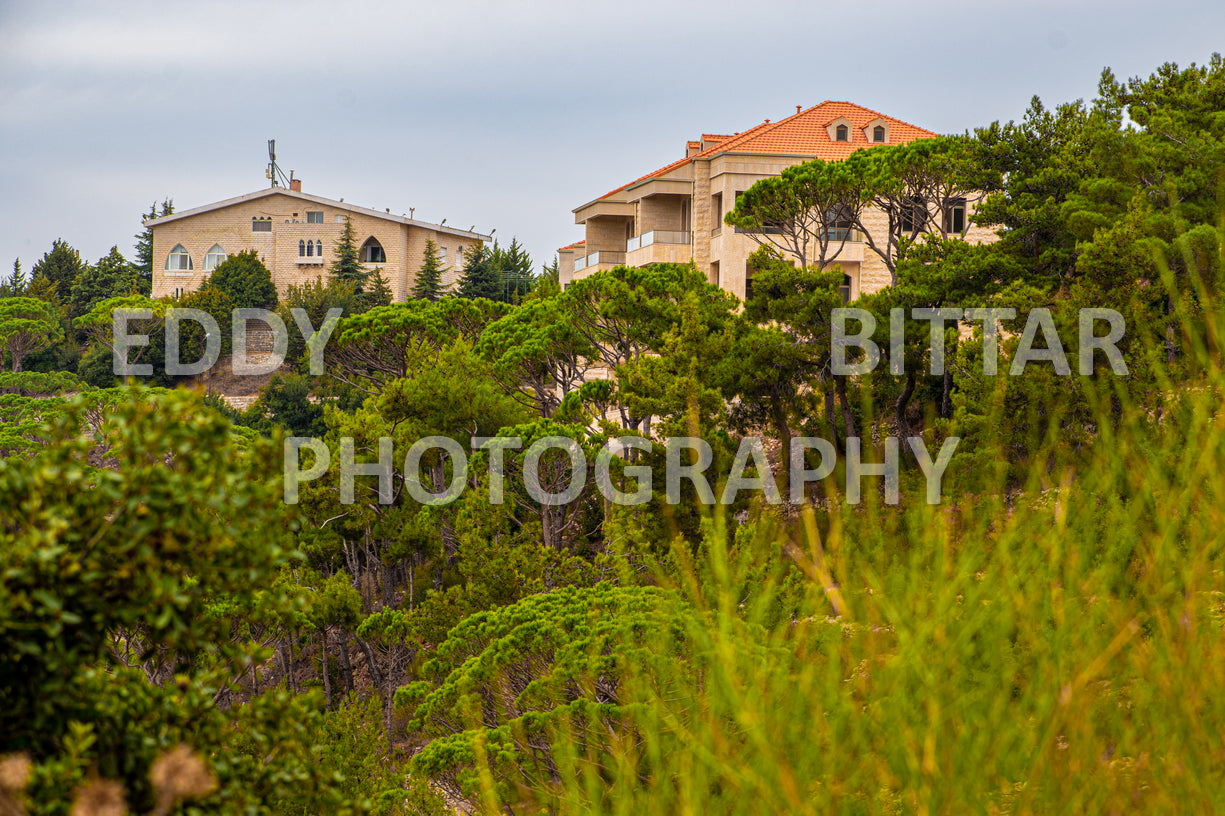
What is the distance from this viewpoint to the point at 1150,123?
19.1 m

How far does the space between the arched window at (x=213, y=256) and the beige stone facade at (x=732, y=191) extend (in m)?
22.9

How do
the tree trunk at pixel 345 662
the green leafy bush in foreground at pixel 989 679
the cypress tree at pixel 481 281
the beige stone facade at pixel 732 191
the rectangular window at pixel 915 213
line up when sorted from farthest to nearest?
the cypress tree at pixel 481 281, the beige stone facade at pixel 732 191, the rectangular window at pixel 915 213, the tree trunk at pixel 345 662, the green leafy bush in foreground at pixel 989 679

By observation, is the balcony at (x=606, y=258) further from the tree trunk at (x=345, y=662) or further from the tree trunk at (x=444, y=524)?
the tree trunk at (x=345, y=662)

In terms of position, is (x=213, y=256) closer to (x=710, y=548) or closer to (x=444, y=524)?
(x=444, y=524)

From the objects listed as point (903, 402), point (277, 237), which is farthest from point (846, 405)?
point (277, 237)

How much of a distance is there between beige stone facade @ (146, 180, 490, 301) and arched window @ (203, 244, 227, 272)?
0.13ft

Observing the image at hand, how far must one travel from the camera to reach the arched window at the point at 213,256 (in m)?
52.0

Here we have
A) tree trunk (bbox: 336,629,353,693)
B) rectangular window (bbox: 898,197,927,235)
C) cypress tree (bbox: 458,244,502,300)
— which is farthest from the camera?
cypress tree (bbox: 458,244,502,300)

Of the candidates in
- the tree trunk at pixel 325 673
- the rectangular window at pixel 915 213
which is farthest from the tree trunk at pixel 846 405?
the tree trunk at pixel 325 673

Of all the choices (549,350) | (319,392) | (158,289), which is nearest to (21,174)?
(158,289)

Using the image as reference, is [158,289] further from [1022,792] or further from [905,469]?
[1022,792]

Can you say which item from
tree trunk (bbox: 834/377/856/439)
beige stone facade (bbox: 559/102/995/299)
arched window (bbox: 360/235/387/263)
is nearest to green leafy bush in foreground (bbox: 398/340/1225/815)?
tree trunk (bbox: 834/377/856/439)

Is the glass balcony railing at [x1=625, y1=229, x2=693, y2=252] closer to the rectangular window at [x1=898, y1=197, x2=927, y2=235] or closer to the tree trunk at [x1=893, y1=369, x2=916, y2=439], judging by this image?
the rectangular window at [x1=898, y1=197, x2=927, y2=235]

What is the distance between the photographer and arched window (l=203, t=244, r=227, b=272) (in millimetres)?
52031
